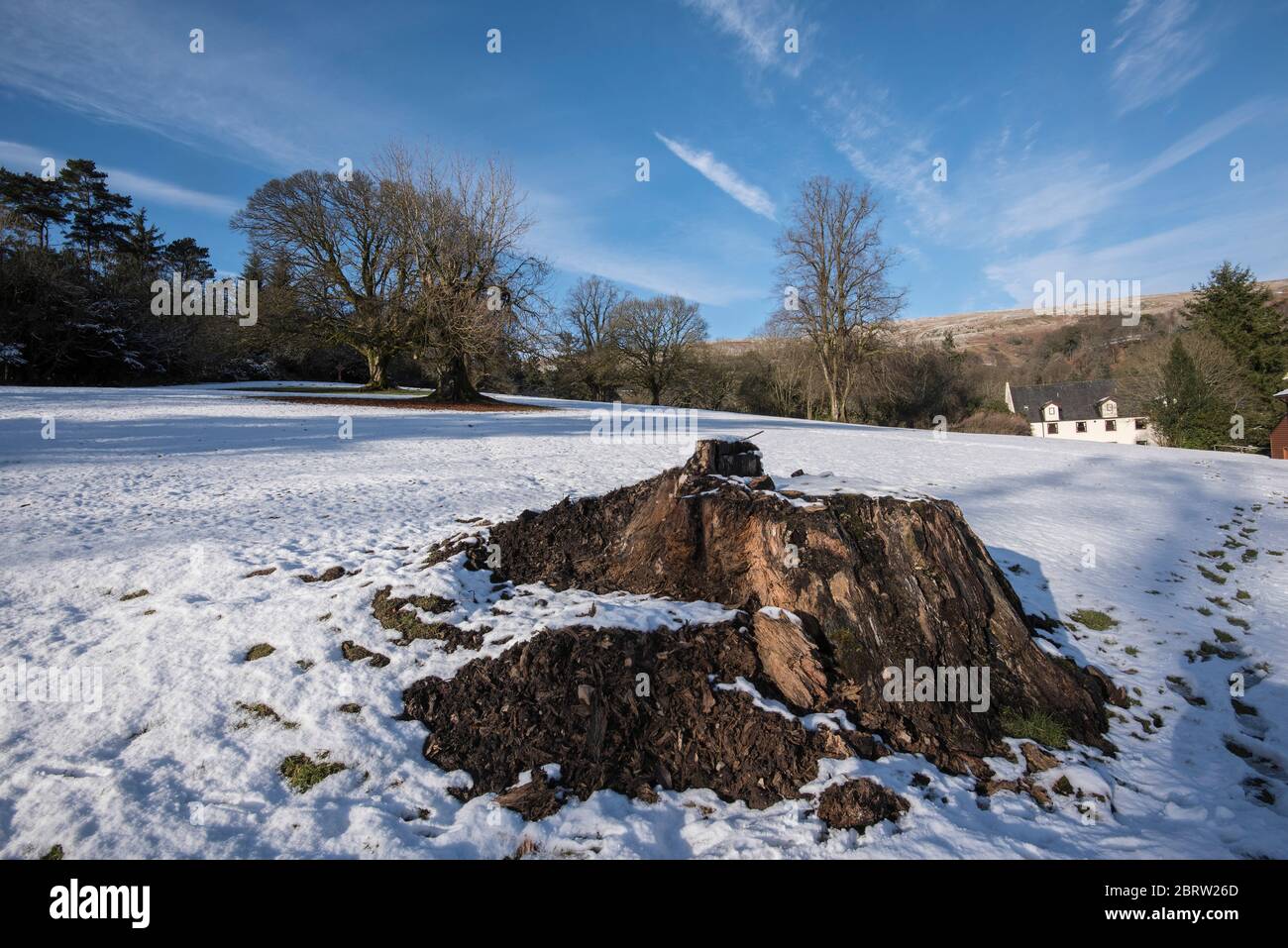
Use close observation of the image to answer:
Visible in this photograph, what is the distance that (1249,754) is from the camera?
423 centimetres

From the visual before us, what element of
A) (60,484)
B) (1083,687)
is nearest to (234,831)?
(1083,687)

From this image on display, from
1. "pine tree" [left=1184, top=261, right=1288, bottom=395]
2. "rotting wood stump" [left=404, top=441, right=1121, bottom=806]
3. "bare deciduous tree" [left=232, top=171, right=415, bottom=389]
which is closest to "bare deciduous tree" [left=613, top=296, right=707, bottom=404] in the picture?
"bare deciduous tree" [left=232, top=171, right=415, bottom=389]

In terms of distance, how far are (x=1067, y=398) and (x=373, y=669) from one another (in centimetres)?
7496

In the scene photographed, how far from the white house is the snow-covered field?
2332 inches

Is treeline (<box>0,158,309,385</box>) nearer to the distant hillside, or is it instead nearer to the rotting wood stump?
the rotting wood stump

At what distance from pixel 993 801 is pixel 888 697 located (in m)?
0.89

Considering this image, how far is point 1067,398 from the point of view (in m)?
60.6

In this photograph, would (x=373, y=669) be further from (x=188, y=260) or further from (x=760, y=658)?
(x=188, y=260)

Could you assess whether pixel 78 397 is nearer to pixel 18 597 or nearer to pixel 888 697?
pixel 18 597

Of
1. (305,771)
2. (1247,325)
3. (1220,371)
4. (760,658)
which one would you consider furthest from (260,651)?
(1247,325)

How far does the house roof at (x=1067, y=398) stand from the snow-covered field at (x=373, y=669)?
198 feet

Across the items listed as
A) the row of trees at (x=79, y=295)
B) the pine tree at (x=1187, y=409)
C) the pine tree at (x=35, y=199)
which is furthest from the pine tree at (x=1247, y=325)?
the pine tree at (x=35, y=199)

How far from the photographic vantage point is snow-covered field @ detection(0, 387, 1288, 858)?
10.3 ft
